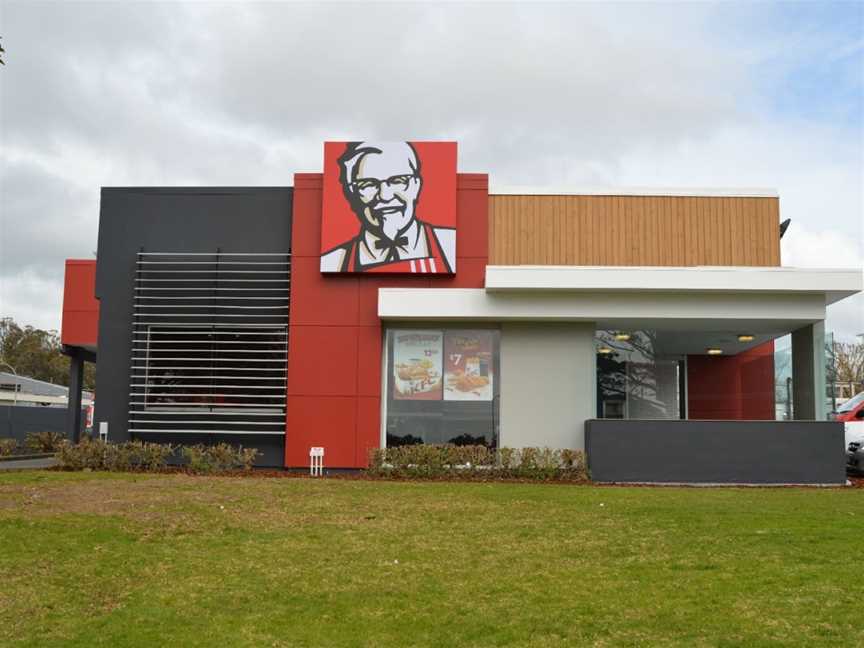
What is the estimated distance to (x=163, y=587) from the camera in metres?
8.32

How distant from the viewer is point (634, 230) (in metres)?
19.9

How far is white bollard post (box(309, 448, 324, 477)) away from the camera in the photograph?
18.7 metres

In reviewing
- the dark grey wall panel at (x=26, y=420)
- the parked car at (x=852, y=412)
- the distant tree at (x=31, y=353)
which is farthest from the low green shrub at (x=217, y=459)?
the distant tree at (x=31, y=353)

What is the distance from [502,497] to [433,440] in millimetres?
4936

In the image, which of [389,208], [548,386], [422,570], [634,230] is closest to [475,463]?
[548,386]

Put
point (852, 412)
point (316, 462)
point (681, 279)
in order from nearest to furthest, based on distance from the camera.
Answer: point (681, 279) → point (316, 462) → point (852, 412)

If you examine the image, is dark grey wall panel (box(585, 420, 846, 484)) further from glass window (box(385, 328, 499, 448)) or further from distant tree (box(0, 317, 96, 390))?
distant tree (box(0, 317, 96, 390))

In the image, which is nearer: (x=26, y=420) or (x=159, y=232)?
(x=159, y=232)

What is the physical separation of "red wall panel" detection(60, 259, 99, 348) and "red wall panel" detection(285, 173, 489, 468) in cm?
831

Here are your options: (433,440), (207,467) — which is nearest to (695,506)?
(433,440)

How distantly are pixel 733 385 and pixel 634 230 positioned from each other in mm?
4178

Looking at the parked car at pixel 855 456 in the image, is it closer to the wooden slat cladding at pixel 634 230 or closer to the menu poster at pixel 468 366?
the wooden slat cladding at pixel 634 230

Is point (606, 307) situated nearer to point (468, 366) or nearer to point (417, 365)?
point (468, 366)

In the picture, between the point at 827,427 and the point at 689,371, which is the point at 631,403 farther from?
the point at 827,427
